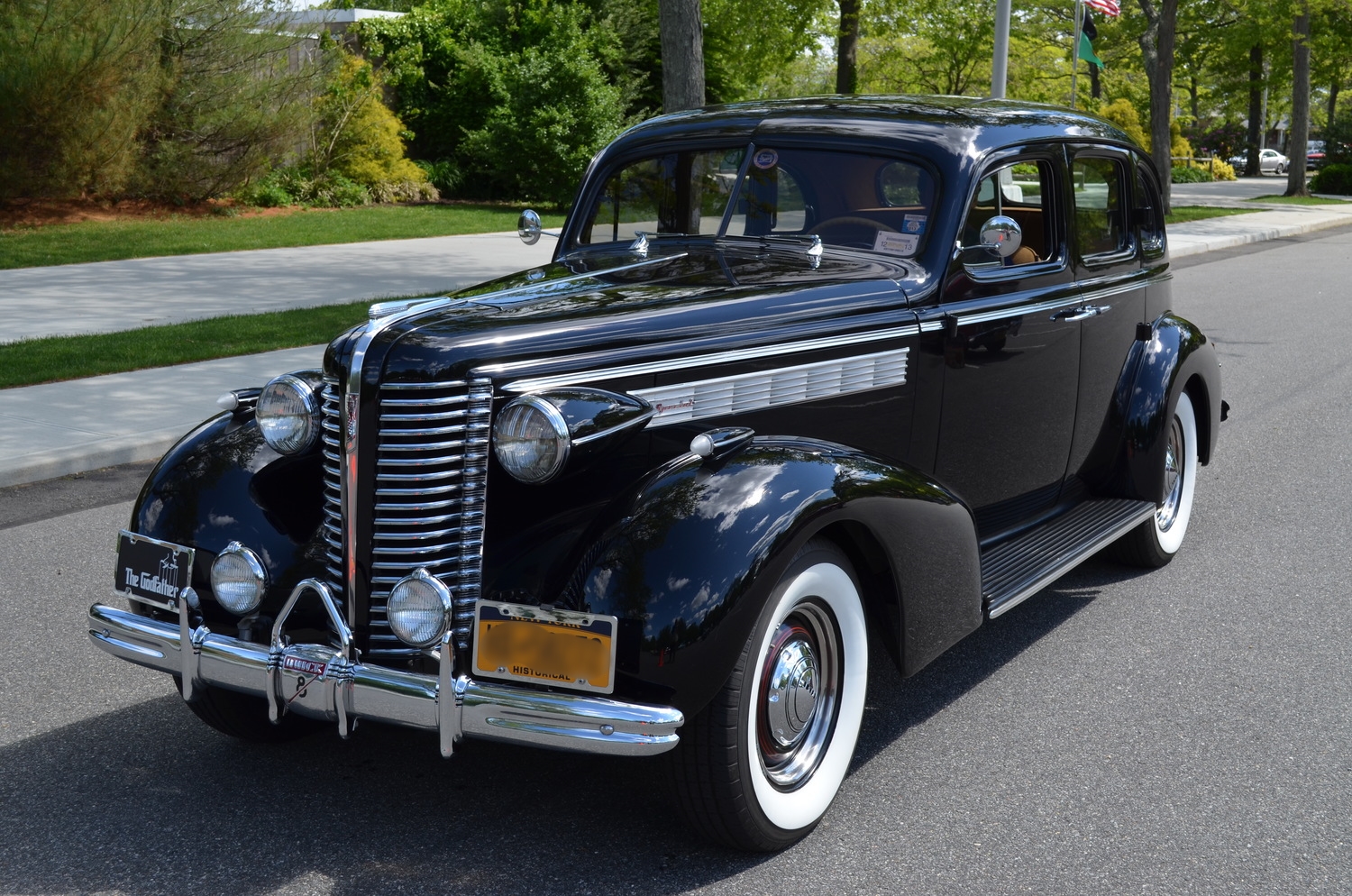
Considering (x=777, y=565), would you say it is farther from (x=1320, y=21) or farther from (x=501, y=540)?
(x=1320, y=21)

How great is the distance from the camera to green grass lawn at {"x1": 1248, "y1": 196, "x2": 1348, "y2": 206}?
97.5ft

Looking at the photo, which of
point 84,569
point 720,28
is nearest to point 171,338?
point 84,569

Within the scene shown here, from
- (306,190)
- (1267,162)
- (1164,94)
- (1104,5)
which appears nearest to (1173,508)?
(1104,5)

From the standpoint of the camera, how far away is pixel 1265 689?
160 inches

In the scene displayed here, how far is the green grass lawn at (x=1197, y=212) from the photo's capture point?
23856 mm

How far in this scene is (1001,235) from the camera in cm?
385

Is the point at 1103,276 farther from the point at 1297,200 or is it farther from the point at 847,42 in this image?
the point at 1297,200

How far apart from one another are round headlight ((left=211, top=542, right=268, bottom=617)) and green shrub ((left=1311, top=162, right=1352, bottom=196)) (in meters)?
38.2

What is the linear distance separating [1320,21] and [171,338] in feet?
93.7

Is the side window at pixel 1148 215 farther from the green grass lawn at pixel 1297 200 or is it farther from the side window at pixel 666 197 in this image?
the green grass lawn at pixel 1297 200

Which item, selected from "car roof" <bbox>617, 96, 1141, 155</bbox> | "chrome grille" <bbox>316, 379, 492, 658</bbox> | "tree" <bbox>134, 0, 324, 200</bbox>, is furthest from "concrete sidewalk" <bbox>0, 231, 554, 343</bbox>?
"chrome grille" <bbox>316, 379, 492, 658</bbox>

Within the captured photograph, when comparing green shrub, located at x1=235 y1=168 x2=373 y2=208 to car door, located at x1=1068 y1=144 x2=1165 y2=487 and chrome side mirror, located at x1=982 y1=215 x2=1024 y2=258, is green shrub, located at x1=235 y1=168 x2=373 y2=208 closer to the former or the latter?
car door, located at x1=1068 y1=144 x2=1165 y2=487

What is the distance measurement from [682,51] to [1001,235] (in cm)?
791

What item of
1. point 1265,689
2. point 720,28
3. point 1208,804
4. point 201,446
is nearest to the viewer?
point 1208,804
